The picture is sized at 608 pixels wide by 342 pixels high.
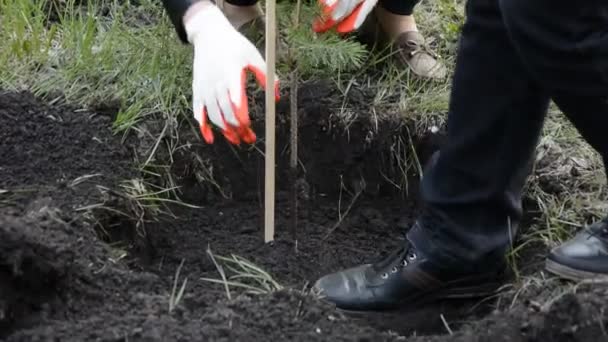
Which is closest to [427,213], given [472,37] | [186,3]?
[472,37]

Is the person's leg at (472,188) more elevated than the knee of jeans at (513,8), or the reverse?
the knee of jeans at (513,8)

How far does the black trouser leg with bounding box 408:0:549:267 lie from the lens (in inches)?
61.1

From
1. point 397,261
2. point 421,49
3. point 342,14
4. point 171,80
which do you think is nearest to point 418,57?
point 421,49

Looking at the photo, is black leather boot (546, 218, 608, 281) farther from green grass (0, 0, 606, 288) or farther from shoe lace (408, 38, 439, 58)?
shoe lace (408, 38, 439, 58)

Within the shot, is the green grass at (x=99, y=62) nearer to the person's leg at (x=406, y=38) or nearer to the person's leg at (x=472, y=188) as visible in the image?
the person's leg at (x=406, y=38)

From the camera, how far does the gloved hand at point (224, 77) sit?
1677mm

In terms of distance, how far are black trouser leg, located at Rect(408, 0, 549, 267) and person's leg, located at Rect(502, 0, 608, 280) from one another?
0.09 metres

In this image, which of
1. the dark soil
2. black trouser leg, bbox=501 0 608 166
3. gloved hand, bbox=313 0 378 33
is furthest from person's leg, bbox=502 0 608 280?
gloved hand, bbox=313 0 378 33

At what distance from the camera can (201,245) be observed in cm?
198

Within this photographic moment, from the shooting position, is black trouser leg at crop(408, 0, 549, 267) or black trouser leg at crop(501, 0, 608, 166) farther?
black trouser leg at crop(408, 0, 549, 267)

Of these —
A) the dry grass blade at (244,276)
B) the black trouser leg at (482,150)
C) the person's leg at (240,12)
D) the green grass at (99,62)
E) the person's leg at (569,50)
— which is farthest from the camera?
the person's leg at (240,12)

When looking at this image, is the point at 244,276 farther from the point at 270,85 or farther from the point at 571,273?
the point at 571,273

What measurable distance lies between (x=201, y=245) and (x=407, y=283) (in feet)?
1.56

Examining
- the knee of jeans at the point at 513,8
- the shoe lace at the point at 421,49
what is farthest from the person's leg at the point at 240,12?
the knee of jeans at the point at 513,8
